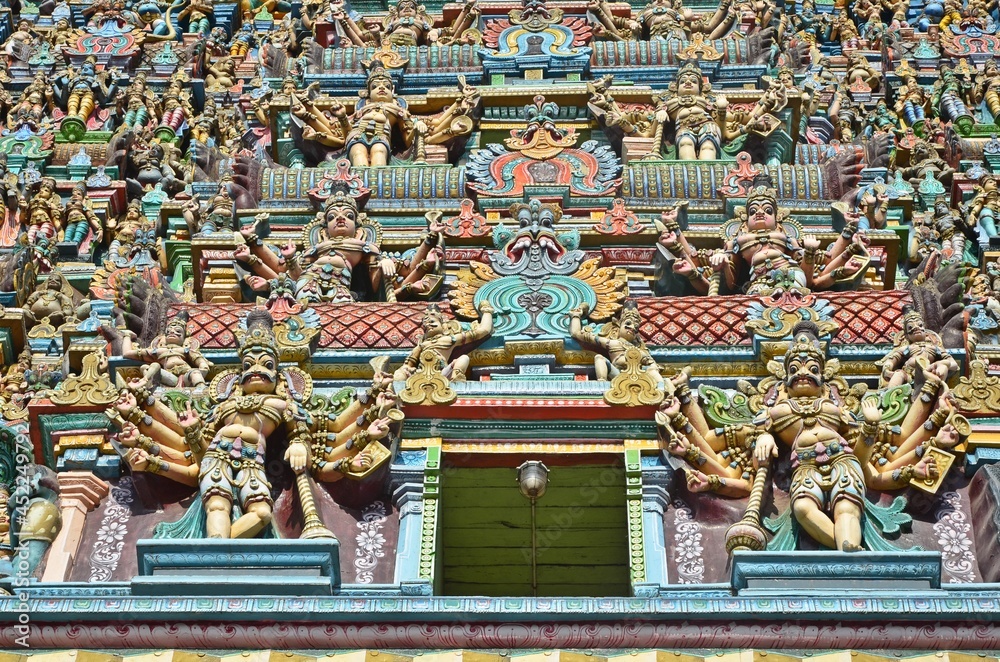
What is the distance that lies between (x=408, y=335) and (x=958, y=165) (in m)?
8.90

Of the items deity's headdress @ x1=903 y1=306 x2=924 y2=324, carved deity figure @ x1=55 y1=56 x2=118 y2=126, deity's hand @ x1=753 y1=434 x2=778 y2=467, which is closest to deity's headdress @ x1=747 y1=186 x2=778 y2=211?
deity's headdress @ x1=903 y1=306 x2=924 y2=324

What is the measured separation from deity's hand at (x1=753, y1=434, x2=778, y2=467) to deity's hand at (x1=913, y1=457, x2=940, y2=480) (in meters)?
1.20

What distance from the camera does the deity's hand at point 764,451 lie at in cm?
1772

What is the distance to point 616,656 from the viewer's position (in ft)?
50.5

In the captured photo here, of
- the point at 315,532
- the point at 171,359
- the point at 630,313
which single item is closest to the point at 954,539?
the point at 630,313

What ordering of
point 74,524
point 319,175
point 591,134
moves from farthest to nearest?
point 591,134 < point 319,175 < point 74,524

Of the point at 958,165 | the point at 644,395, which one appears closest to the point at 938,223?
the point at 958,165

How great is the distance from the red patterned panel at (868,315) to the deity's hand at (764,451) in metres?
2.24

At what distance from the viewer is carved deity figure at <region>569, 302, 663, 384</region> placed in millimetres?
18828

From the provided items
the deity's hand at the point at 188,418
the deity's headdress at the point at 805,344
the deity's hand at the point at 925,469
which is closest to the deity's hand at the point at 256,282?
the deity's hand at the point at 188,418

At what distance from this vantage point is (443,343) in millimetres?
19297

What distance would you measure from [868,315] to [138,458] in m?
6.98

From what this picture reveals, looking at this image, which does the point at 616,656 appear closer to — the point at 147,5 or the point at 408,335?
the point at 408,335

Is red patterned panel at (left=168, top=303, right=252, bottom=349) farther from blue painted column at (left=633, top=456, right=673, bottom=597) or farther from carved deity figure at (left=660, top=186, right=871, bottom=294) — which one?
carved deity figure at (left=660, top=186, right=871, bottom=294)
